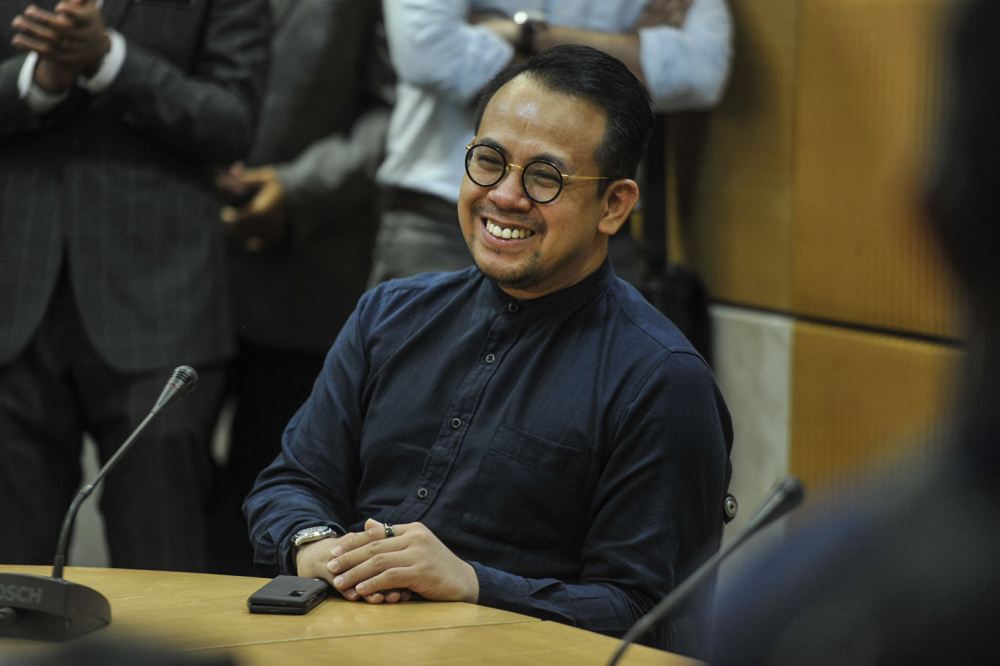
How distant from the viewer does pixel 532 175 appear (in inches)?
89.0

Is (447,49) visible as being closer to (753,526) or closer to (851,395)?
(851,395)

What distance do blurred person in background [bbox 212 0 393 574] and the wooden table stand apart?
5.53 ft

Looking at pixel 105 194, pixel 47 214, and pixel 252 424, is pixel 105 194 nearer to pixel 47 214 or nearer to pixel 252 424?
pixel 47 214

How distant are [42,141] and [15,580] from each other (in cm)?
148

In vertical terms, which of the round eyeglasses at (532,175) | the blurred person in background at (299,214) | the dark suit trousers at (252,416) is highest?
the round eyeglasses at (532,175)

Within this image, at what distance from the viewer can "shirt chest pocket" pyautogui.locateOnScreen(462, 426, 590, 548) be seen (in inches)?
84.0

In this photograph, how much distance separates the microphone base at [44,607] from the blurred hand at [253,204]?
198 cm

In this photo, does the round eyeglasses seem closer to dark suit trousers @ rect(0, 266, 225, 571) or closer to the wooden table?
the wooden table

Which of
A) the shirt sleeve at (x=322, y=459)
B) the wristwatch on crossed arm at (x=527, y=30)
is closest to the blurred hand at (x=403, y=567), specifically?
the shirt sleeve at (x=322, y=459)

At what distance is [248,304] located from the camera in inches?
149

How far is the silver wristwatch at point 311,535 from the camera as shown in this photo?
2096 millimetres

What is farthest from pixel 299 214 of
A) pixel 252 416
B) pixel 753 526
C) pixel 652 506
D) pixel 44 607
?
pixel 753 526

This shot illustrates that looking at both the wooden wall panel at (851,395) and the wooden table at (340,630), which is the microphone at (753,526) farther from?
the wooden wall panel at (851,395)

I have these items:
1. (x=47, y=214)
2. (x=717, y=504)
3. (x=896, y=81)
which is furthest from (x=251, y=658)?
(x=896, y=81)
